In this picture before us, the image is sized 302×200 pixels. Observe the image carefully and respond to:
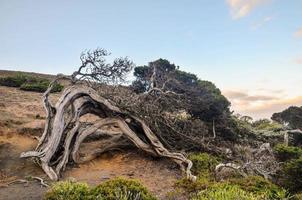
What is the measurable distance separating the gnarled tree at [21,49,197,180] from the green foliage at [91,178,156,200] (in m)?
5.03

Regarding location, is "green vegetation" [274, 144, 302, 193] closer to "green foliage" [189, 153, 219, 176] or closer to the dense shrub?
"green foliage" [189, 153, 219, 176]

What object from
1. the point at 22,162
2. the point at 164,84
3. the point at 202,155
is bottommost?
the point at 22,162

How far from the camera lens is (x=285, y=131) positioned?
20719 millimetres

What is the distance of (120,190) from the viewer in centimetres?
882

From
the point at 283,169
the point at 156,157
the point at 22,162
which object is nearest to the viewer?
the point at 283,169

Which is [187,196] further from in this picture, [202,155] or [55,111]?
[55,111]

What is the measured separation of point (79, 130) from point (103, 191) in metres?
6.86

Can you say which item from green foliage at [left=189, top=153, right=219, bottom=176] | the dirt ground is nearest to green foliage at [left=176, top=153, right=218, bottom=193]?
green foliage at [left=189, top=153, right=219, bottom=176]

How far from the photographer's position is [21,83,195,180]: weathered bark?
46.5 feet

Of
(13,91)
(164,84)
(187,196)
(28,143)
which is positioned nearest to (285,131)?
(164,84)

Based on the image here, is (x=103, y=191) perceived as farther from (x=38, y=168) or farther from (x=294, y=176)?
(x=294, y=176)

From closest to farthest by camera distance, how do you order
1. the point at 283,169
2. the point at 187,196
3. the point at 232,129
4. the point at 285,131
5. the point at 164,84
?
the point at 187,196 < the point at 283,169 < the point at 164,84 < the point at 232,129 < the point at 285,131

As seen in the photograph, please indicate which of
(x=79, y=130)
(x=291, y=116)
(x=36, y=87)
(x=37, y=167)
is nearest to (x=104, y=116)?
(x=79, y=130)

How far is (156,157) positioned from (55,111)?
15.2ft
